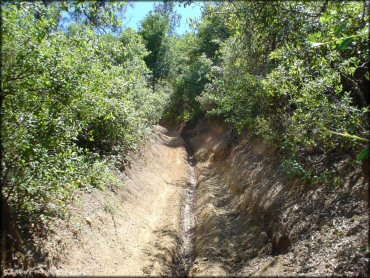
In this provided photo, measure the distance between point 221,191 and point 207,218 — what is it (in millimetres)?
2754

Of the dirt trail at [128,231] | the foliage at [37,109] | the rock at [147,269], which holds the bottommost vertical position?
the rock at [147,269]

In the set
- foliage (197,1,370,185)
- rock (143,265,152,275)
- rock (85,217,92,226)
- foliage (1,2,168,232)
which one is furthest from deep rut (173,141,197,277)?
foliage (197,1,370,185)

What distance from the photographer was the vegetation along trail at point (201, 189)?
20.3ft

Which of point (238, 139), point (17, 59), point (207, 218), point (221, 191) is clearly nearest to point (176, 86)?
point (238, 139)

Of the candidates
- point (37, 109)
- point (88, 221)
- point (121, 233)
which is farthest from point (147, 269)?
point (37, 109)

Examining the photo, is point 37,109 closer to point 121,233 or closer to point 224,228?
point 121,233

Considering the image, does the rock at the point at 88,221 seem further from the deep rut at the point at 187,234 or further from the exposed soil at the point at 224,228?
the deep rut at the point at 187,234

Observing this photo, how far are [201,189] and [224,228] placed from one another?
4.34 metres

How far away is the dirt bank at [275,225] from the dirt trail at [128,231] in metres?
1.03

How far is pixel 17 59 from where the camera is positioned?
6.57 metres

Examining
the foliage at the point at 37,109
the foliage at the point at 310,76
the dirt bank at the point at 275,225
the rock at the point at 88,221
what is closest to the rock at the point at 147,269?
the dirt bank at the point at 275,225

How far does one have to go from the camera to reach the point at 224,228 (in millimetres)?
9984

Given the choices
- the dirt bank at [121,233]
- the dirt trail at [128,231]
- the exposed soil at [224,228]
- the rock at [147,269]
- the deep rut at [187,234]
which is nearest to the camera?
the exposed soil at [224,228]

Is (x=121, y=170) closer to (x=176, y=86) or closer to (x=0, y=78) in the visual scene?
(x=0, y=78)
